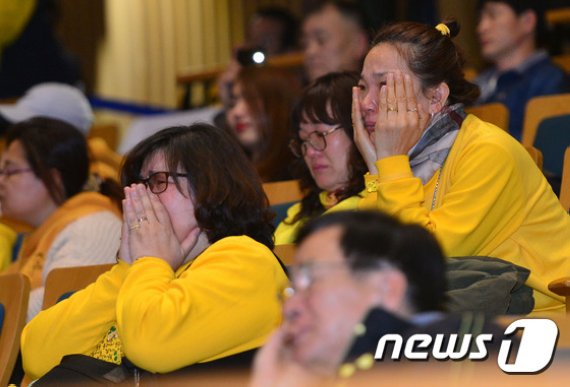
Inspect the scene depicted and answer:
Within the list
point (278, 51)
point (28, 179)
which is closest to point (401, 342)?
point (28, 179)

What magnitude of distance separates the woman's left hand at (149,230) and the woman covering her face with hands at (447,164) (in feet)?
1.57

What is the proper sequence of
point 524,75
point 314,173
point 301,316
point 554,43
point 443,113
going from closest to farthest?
1. point 301,316
2. point 443,113
3. point 314,173
4. point 524,75
5. point 554,43

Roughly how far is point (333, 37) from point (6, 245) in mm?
2019

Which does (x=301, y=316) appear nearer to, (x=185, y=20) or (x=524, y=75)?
(x=524, y=75)

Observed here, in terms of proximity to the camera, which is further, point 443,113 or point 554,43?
point 554,43

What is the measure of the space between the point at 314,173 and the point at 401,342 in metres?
1.77

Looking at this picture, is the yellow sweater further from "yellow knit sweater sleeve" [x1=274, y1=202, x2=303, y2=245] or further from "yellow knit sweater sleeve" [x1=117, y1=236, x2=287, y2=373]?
"yellow knit sweater sleeve" [x1=117, y1=236, x2=287, y2=373]

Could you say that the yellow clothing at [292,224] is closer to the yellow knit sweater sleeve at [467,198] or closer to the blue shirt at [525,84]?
the yellow knit sweater sleeve at [467,198]

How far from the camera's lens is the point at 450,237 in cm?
262

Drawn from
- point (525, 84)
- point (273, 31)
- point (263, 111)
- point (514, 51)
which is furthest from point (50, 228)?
point (273, 31)

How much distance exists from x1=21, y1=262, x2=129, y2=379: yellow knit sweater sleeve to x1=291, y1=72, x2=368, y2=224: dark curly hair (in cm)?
84

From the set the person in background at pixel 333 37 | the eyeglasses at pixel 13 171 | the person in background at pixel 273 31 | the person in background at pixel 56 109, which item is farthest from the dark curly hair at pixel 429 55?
the person in background at pixel 273 31

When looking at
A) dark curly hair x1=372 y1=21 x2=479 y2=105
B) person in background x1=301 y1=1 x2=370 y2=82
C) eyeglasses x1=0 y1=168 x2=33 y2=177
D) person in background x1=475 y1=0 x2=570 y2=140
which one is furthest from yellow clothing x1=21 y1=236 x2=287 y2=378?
person in background x1=301 y1=1 x2=370 y2=82

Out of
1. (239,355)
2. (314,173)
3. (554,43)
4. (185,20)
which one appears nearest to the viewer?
(239,355)
